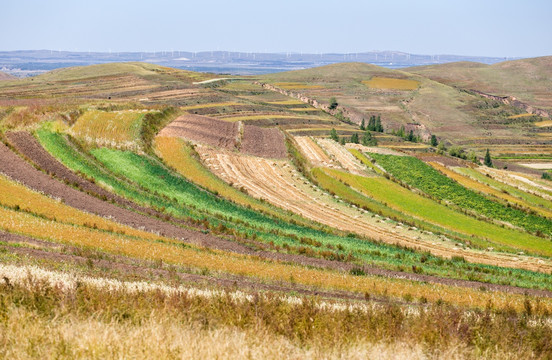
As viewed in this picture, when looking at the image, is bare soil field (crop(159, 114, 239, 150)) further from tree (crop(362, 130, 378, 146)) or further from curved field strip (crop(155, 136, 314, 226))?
tree (crop(362, 130, 378, 146))

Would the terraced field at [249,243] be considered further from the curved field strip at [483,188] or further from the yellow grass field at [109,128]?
the curved field strip at [483,188]

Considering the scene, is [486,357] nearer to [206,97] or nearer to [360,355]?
[360,355]

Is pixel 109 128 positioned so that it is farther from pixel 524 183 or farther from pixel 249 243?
pixel 524 183

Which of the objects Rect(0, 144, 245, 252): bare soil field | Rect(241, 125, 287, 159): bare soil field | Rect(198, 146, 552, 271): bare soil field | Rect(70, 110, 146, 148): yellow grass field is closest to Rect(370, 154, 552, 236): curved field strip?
Rect(241, 125, 287, 159): bare soil field

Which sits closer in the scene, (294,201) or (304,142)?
(294,201)

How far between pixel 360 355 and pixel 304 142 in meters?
71.8

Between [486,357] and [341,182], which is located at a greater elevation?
[486,357]

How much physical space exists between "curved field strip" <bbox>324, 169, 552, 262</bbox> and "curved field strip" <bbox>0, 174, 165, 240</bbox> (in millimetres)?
26060

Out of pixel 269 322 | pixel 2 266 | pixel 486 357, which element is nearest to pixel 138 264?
pixel 2 266

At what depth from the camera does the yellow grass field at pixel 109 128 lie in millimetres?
52062

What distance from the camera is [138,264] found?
21.8 m

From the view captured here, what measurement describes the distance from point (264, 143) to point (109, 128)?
18.3 meters

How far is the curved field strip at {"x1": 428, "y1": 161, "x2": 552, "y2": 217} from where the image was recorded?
67.3m

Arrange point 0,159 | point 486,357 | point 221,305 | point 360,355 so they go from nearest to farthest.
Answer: point 360,355, point 486,357, point 221,305, point 0,159
